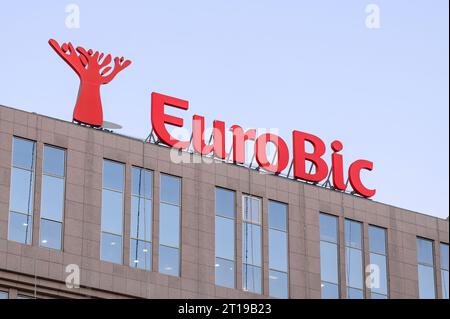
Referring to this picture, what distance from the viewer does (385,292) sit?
58.6 metres

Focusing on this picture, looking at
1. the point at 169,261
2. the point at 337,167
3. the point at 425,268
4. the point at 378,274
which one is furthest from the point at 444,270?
the point at 169,261

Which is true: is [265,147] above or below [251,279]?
above

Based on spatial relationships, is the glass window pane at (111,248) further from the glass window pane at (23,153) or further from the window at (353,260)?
the window at (353,260)

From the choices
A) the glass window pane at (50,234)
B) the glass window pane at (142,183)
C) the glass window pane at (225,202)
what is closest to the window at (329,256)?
the glass window pane at (225,202)

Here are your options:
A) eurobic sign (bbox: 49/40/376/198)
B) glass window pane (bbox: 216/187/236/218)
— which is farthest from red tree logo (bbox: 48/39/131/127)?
glass window pane (bbox: 216/187/236/218)

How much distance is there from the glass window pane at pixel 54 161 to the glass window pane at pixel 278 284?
11721 mm

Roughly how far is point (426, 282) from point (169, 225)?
53.4 ft

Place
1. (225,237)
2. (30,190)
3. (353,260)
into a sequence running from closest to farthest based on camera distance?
(30,190) < (225,237) < (353,260)

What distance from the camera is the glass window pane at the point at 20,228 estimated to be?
153ft

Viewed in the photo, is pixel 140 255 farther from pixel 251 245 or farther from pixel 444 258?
pixel 444 258

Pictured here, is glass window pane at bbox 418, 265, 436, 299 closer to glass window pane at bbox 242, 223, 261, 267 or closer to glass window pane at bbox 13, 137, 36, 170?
glass window pane at bbox 242, 223, 261, 267

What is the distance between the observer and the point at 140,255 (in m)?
50.2

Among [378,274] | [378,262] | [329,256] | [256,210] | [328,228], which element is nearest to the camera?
[256,210]
